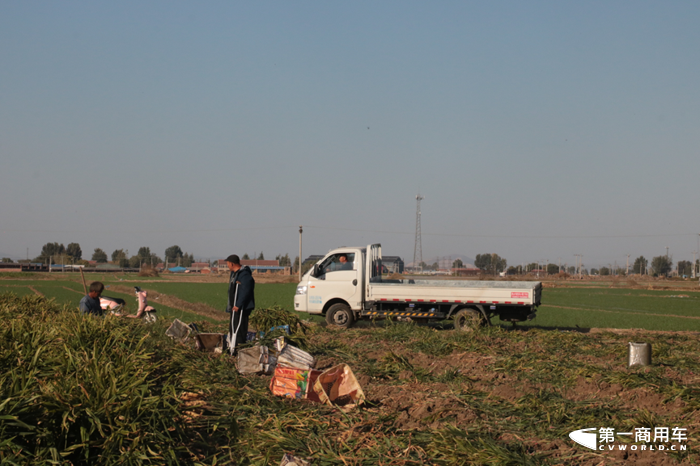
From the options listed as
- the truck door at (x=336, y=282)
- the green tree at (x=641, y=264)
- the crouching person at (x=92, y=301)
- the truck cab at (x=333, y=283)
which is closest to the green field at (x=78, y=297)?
the crouching person at (x=92, y=301)

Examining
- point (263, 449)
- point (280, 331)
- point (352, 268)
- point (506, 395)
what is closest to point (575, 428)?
point (506, 395)

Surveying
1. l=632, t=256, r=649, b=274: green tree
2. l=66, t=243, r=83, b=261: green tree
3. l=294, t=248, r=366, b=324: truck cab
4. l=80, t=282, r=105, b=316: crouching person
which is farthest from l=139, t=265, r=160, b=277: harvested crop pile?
l=632, t=256, r=649, b=274: green tree

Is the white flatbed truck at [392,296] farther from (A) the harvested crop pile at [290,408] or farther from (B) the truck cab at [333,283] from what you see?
(A) the harvested crop pile at [290,408]

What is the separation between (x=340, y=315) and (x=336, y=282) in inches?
40.8

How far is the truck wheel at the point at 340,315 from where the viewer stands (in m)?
16.3

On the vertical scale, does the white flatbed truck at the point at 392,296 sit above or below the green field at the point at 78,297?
above

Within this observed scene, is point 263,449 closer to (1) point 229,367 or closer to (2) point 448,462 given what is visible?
(2) point 448,462

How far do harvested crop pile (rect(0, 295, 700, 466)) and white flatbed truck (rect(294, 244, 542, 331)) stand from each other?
6.14 meters

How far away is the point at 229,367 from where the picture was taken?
8008mm

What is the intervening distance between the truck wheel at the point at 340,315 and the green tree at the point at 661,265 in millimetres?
187582

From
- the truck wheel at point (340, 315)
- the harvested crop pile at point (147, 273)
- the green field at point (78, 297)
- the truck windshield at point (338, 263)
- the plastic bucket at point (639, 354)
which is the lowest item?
the harvested crop pile at point (147, 273)

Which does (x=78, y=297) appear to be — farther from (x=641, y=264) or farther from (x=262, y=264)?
(x=641, y=264)

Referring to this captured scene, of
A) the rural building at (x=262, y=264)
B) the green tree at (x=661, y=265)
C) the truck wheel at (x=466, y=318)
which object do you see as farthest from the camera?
the green tree at (x=661, y=265)

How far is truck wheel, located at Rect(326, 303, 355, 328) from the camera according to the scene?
16.3 meters
